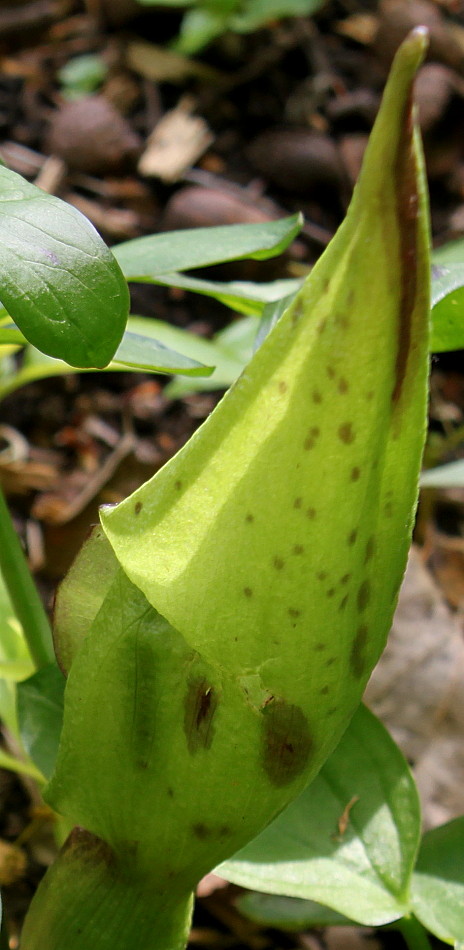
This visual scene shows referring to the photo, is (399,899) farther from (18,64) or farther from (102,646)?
(18,64)

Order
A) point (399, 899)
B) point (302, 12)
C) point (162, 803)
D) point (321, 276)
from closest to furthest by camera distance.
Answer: point (321, 276)
point (162, 803)
point (399, 899)
point (302, 12)

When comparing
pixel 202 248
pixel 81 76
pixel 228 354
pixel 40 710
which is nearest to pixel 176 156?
pixel 81 76

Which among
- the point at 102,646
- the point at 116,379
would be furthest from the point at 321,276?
the point at 116,379

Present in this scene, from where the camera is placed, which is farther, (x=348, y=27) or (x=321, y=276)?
(x=348, y=27)

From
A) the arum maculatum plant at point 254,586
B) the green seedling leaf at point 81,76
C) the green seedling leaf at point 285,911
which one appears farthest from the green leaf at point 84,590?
the green seedling leaf at point 81,76

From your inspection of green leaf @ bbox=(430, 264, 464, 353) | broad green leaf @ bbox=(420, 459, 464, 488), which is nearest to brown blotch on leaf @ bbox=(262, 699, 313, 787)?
green leaf @ bbox=(430, 264, 464, 353)

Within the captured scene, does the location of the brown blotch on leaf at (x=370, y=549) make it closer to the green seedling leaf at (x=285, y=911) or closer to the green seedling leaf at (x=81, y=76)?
the green seedling leaf at (x=285, y=911)

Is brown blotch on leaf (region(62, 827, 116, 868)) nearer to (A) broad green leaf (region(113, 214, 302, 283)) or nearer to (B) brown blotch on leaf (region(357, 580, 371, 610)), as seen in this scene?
(B) brown blotch on leaf (region(357, 580, 371, 610))

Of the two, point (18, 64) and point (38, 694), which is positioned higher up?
point (38, 694)
